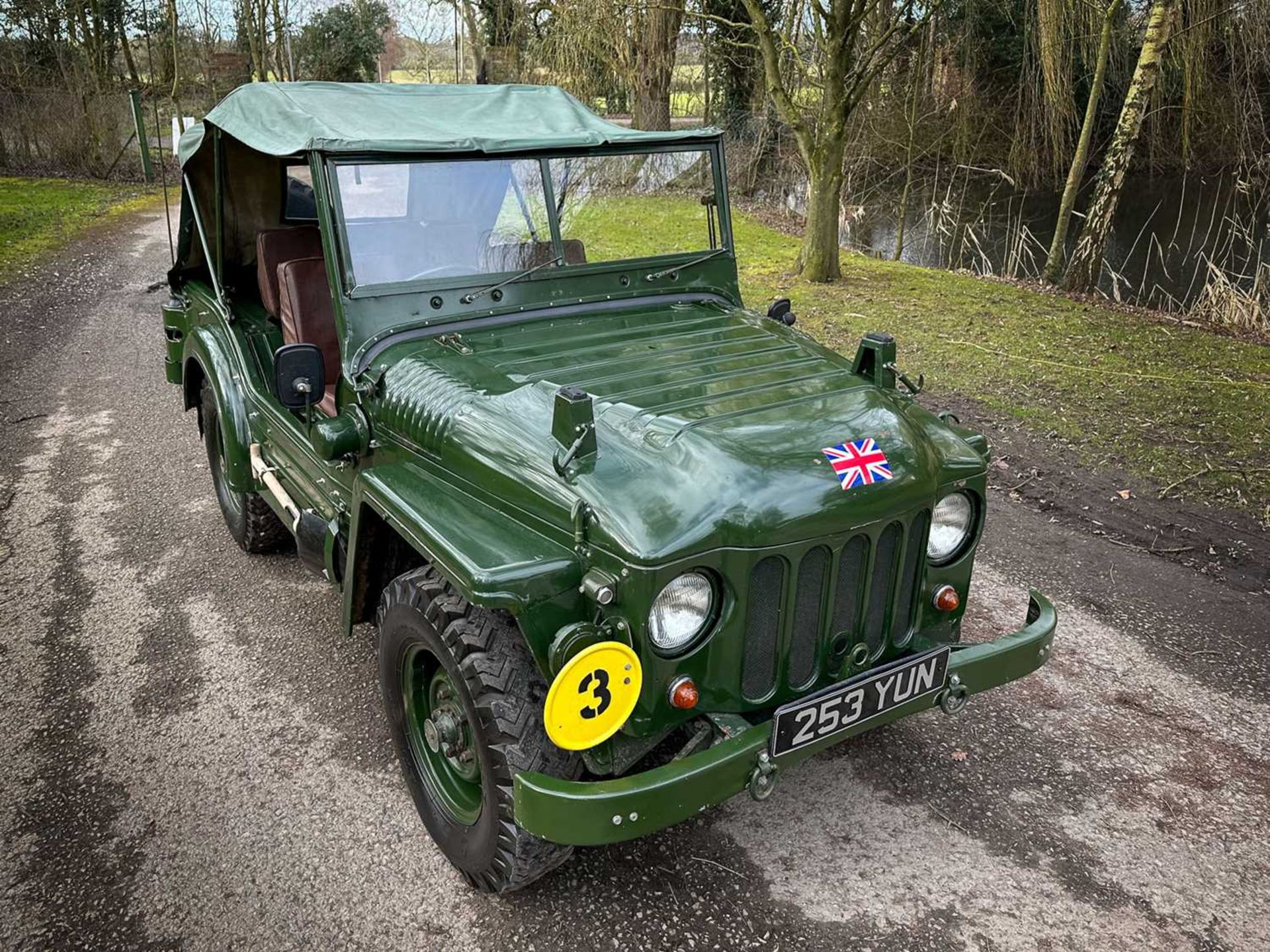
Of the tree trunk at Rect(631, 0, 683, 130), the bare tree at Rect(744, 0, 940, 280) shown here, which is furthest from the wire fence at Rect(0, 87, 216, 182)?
the bare tree at Rect(744, 0, 940, 280)

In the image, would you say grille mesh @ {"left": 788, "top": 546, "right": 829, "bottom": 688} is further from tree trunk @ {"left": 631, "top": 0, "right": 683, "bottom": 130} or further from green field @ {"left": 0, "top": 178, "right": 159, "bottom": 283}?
green field @ {"left": 0, "top": 178, "right": 159, "bottom": 283}

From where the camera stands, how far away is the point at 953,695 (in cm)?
291

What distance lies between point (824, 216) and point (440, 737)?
9.10m

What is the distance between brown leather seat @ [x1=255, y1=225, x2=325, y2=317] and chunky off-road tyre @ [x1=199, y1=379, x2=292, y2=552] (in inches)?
28.2

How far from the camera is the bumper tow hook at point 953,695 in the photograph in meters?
2.89

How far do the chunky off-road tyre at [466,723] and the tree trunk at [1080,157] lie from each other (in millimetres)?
10345

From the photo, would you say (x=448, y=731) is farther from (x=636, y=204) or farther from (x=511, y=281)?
(x=636, y=204)

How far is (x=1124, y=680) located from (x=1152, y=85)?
8.72 meters

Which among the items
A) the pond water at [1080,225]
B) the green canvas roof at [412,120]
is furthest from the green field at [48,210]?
the pond water at [1080,225]

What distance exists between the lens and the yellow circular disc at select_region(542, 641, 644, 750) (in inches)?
89.4

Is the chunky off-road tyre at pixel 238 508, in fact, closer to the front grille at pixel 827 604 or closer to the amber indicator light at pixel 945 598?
the front grille at pixel 827 604

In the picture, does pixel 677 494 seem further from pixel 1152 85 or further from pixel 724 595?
pixel 1152 85

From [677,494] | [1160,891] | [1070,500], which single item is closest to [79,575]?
[677,494]

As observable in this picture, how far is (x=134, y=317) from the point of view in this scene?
33.3 feet
